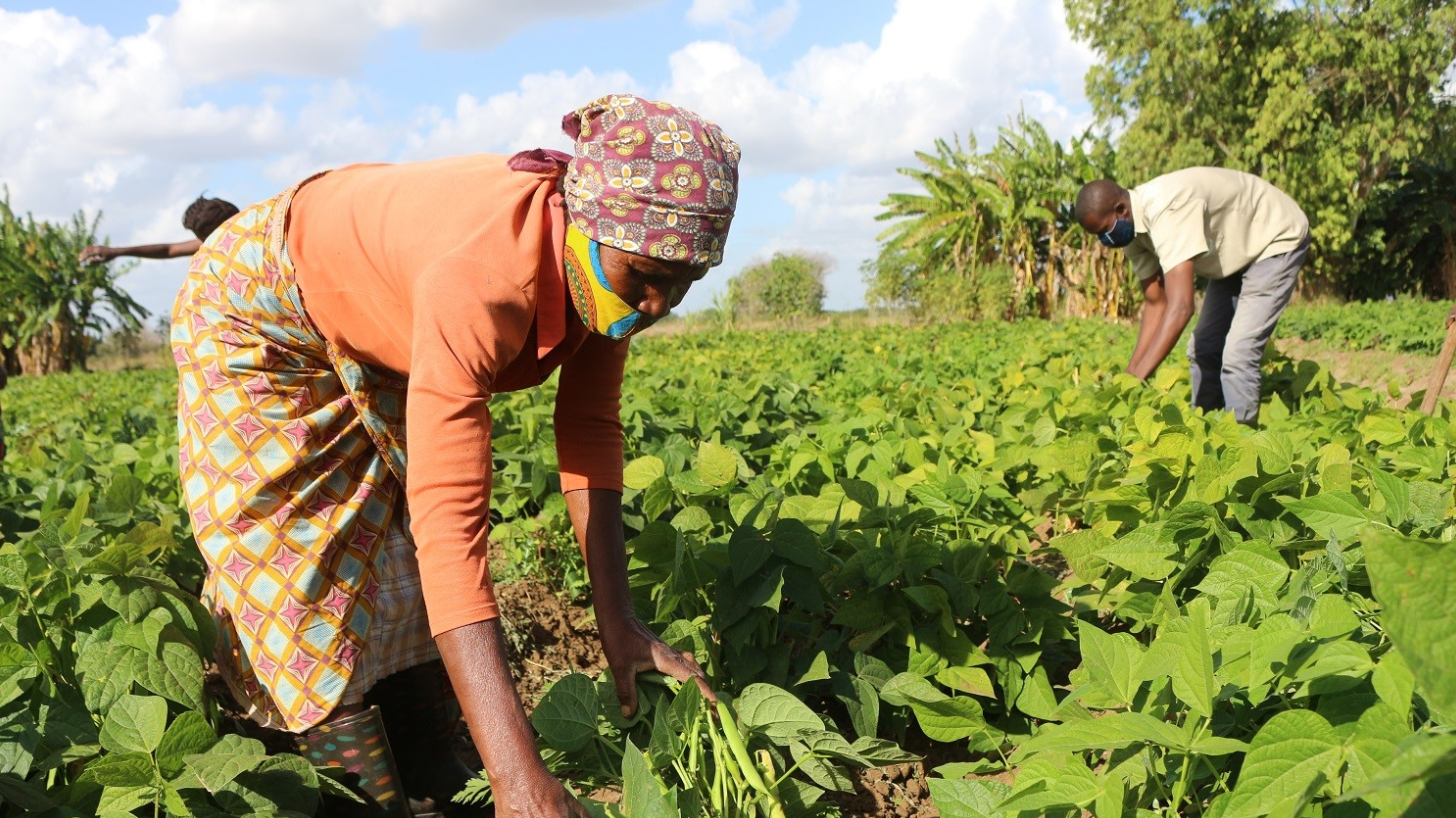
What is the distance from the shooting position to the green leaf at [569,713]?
6.13 ft

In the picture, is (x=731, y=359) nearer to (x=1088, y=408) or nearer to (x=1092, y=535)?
(x=1088, y=408)

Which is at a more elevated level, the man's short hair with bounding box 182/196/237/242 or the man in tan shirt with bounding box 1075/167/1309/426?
the man's short hair with bounding box 182/196/237/242

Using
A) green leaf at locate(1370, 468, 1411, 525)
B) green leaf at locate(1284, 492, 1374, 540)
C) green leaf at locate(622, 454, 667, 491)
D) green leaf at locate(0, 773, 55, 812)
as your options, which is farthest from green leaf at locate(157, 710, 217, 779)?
green leaf at locate(1370, 468, 1411, 525)

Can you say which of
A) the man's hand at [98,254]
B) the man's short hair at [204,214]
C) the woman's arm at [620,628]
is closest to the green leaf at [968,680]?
the woman's arm at [620,628]

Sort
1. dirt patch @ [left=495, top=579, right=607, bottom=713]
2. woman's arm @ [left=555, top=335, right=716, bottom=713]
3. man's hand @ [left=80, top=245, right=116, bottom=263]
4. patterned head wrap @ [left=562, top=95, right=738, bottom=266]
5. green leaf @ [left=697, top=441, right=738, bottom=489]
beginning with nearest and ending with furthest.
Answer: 1. patterned head wrap @ [left=562, top=95, right=738, bottom=266]
2. woman's arm @ [left=555, top=335, right=716, bottom=713]
3. green leaf @ [left=697, top=441, right=738, bottom=489]
4. dirt patch @ [left=495, top=579, right=607, bottom=713]
5. man's hand @ [left=80, top=245, right=116, bottom=263]

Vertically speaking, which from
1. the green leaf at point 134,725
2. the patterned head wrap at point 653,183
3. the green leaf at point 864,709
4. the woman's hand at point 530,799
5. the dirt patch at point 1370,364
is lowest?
the dirt patch at point 1370,364

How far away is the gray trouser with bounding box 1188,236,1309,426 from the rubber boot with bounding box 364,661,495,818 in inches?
153

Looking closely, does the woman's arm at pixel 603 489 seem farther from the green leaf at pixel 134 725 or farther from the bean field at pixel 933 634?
the green leaf at pixel 134 725

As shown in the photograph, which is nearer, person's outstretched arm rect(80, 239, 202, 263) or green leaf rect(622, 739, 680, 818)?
green leaf rect(622, 739, 680, 818)

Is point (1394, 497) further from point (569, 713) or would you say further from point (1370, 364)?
point (1370, 364)

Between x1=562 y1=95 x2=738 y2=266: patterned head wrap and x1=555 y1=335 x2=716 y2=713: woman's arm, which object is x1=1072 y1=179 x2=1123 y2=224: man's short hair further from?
x1=562 y1=95 x2=738 y2=266: patterned head wrap

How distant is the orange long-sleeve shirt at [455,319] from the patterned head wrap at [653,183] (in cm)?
10

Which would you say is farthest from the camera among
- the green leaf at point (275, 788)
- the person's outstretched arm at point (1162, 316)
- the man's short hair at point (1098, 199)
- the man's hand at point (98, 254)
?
the man's hand at point (98, 254)

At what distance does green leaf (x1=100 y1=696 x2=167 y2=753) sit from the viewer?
1701 mm
